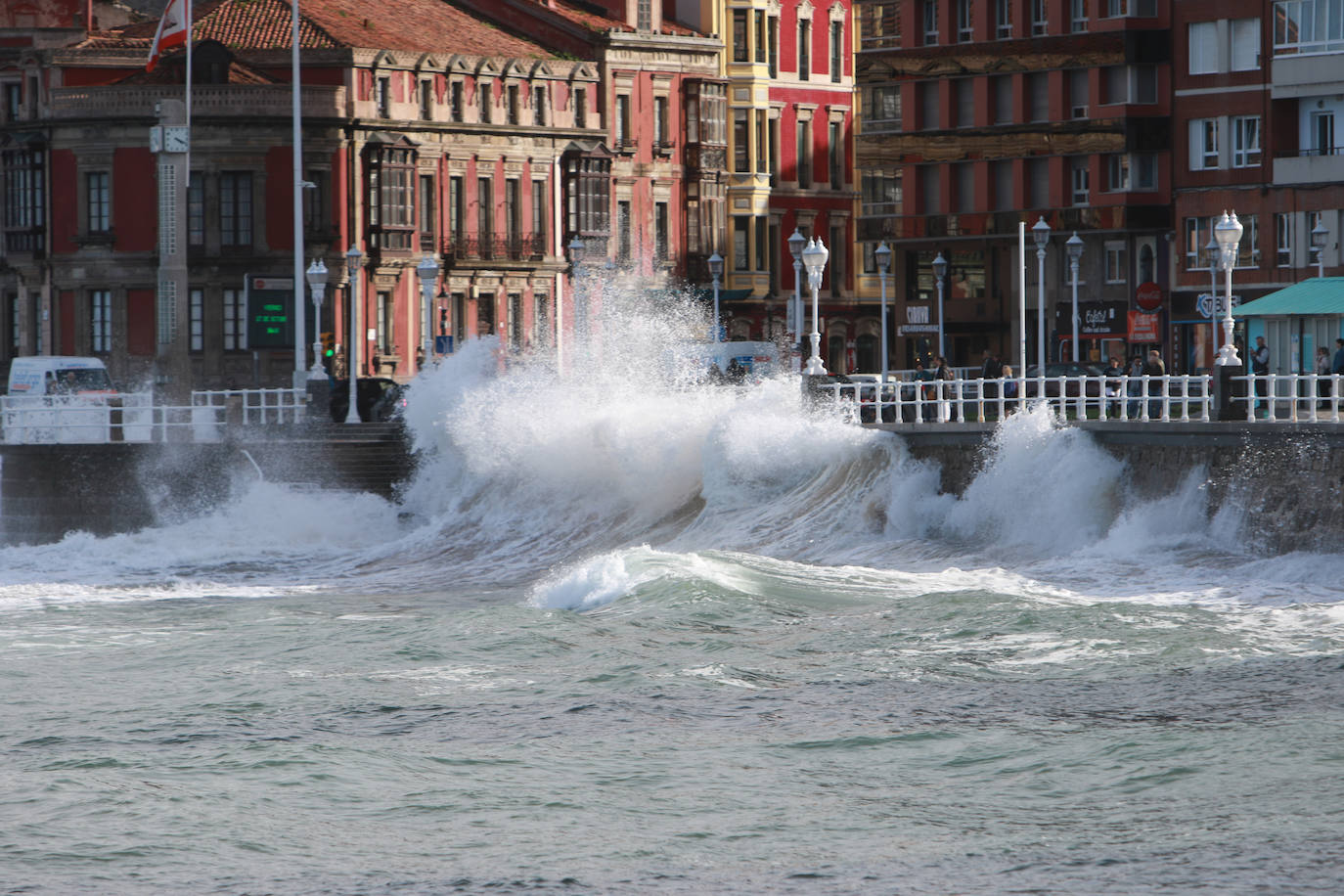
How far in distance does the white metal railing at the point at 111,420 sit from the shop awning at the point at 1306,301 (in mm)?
20605

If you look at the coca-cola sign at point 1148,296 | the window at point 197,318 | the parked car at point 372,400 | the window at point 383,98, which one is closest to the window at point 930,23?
the window at point 383,98

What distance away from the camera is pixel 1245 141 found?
6975cm

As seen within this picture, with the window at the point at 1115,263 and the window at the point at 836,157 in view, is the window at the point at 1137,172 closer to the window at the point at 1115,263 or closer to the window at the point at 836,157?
the window at the point at 1115,263

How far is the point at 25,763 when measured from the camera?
68.7 ft

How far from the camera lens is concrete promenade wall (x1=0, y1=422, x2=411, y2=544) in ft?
167

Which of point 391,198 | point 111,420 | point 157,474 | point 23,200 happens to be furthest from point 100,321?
point 157,474

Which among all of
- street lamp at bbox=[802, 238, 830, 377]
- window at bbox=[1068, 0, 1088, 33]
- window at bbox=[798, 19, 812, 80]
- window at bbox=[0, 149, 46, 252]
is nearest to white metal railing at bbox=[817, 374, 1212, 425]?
street lamp at bbox=[802, 238, 830, 377]

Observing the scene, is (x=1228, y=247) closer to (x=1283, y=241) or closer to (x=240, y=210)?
(x=1283, y=241)

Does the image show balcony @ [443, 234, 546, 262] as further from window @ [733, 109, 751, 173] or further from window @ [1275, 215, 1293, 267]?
window @ [1275, 215, 1293, 267]

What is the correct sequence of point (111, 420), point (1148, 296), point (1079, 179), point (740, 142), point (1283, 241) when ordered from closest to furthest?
point (111, 420) < point (1148, 296) < point (1283, 241) < point (1079, 179) < point (740, 142)

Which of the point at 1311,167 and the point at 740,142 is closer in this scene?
the point at 1311,167

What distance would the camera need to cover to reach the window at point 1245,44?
226 ft

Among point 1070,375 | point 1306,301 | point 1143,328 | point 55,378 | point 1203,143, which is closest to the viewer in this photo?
point 1306,301

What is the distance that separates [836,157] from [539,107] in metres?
15.2
